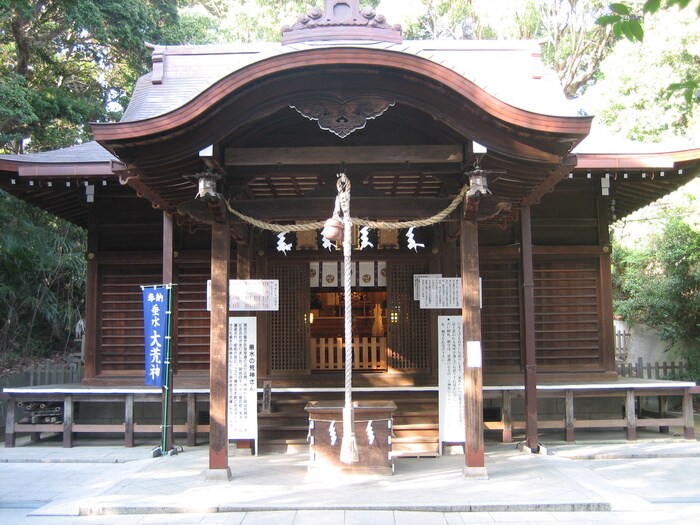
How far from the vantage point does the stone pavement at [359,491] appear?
614 centimetres

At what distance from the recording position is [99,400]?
33.2 ft

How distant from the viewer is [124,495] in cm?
669

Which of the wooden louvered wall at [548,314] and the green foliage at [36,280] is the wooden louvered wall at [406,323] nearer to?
the wooden louvered wall at [548,314]

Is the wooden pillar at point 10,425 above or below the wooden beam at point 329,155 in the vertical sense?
below

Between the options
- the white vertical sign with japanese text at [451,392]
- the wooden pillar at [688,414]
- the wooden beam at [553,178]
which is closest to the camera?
the wooden beam at [553,178]

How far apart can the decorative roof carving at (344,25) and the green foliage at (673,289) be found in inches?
375

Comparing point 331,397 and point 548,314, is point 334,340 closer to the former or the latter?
point 331,397

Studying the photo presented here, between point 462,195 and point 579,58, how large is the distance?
1692cm

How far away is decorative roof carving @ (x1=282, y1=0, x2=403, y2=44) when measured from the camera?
25.0 ft

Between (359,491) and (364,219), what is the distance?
11.0 feet

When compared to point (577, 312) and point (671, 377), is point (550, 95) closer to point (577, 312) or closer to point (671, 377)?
point (577, 312)

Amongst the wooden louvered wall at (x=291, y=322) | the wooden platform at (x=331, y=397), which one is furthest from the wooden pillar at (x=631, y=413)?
the wooden louvered wall at (x=291, y=322)

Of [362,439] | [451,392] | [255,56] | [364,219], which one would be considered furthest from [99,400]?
[255,56]

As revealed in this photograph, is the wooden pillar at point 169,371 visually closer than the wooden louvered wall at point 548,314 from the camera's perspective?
Yes
